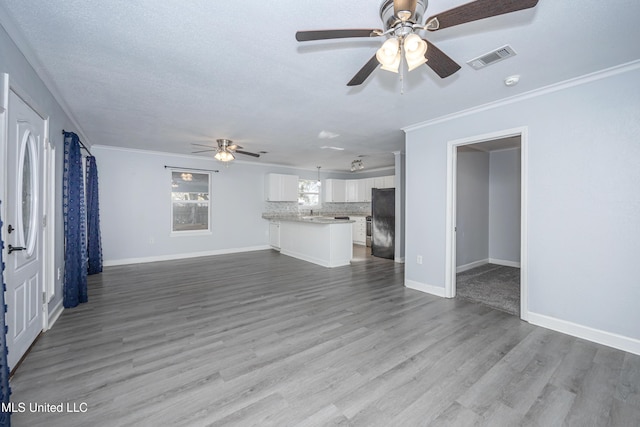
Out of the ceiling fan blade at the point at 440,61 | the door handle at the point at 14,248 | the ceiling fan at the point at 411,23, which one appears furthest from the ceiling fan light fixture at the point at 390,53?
the door handle at the point at 14,248

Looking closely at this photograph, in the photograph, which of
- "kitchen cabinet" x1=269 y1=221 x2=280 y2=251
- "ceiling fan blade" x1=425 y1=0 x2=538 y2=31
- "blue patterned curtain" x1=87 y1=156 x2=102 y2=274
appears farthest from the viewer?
"kitchen cabinet" x1=269 y1=221 x2=280 y2=251

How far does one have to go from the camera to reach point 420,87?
2742mm

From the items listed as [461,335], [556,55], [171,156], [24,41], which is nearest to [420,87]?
[556,55]

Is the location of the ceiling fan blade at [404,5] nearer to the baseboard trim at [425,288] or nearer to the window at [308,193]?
the baseboard trim at [425,288]

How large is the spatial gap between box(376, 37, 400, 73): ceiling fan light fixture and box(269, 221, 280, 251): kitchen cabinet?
6002 millimetres

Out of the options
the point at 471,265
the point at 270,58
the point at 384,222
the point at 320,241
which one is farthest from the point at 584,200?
the point at 320,241

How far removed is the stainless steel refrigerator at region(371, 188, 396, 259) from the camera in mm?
6309

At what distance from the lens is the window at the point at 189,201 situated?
21.0 feet

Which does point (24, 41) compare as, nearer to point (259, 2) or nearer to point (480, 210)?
point (259, 2)

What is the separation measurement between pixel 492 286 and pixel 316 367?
343cm

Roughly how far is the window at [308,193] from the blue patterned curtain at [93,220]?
5.03m

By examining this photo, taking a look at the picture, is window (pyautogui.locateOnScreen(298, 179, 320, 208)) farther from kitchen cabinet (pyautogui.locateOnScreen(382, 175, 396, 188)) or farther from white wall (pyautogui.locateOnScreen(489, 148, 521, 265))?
white wall (pyautogui.locateOnScreen(489, 148, 521, 265))

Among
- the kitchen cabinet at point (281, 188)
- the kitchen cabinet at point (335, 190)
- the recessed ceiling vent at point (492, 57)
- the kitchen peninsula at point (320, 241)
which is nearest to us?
the recessed ceiling vent at point (492, 57)

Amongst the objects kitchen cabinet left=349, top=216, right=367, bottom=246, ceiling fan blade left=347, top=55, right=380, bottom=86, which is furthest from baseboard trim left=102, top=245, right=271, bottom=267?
ceiling fan blade left=347, top=55, right=380, bottom=86
